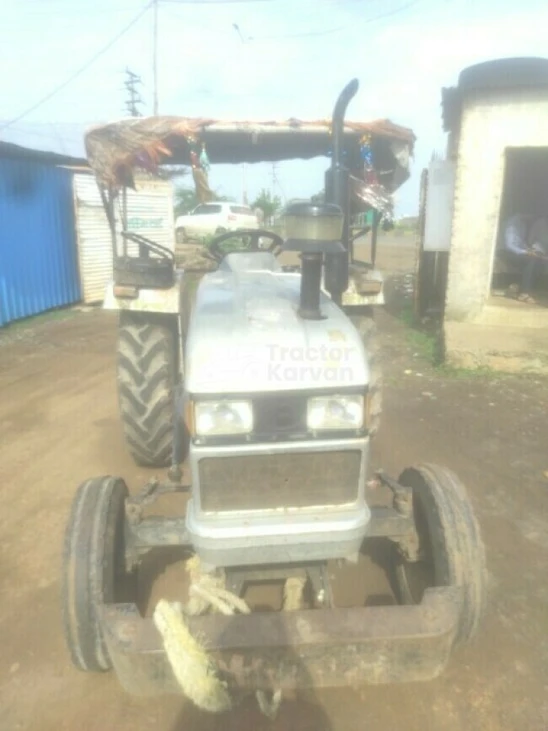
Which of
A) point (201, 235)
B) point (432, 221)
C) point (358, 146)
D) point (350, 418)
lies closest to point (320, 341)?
point (350, 418)

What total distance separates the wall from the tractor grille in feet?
17.4

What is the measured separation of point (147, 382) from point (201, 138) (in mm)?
2153

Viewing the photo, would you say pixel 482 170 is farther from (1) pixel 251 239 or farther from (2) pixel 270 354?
(2) pixel 270 354

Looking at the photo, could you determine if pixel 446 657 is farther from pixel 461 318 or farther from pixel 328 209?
pixel 461 318

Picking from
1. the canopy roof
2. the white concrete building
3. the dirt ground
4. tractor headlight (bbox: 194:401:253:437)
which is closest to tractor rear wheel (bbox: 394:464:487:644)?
the dirt ground

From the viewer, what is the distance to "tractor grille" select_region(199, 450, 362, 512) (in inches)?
88.7

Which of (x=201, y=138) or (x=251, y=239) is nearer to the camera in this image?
(x=251, y=239)

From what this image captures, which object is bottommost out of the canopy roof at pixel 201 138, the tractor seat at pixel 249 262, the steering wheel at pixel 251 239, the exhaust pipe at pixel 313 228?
the tractor seat at pixel 249 262

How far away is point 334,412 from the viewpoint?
2221mm

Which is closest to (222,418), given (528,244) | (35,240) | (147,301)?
(147,301)

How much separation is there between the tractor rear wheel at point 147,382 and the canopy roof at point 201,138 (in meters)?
1.44

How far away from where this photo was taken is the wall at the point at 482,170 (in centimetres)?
647

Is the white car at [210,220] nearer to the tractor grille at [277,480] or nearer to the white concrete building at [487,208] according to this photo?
the white concrete building at [487,208]

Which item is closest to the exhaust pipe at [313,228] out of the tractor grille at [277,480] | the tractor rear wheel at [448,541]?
the tractor grille at [277,480]
